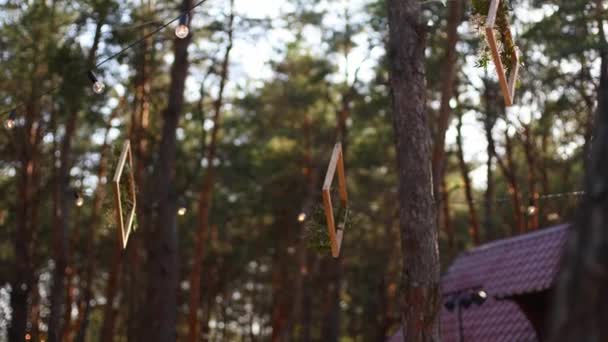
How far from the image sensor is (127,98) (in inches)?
792

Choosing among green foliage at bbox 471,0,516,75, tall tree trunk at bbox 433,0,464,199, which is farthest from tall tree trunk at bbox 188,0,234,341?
green foliage at bbox 471,0,516,75

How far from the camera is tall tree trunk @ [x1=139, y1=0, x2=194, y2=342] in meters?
13.5

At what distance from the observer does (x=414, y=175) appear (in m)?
7.44

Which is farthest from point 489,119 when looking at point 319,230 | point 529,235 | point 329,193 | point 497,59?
point 497,59

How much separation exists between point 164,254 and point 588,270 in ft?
37.8

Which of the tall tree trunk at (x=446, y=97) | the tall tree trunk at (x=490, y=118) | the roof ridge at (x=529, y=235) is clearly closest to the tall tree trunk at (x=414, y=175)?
the tall tree trunk at (x=446, y=97)

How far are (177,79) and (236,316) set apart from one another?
768 inches

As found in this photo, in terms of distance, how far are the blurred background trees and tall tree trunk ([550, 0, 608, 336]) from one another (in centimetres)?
761

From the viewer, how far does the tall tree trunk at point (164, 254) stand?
13.5 meters

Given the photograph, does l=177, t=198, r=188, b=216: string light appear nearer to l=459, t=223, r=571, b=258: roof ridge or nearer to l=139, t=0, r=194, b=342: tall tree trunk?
l=139, t=0, r=194, b=342: tall tree trunk

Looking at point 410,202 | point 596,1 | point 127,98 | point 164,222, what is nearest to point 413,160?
point 410,202

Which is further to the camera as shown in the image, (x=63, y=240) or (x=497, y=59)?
(x=63, y=240)

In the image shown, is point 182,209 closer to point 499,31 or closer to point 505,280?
point 505,280

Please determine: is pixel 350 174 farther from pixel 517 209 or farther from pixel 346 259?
pixel 517 209
